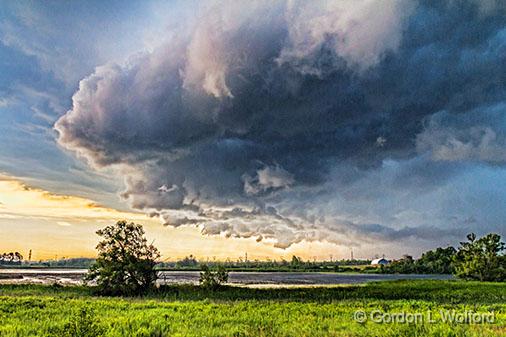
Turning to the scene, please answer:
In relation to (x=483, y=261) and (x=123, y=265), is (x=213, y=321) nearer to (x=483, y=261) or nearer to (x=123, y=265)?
(x=123, y=265)

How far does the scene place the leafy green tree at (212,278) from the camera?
54.6 metres

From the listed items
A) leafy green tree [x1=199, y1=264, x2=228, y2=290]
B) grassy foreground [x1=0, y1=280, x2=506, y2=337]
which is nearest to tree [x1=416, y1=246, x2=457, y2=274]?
leafy green tree [x1=199, y1=264, x2=228, y2=290]

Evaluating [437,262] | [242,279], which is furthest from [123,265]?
[437,262]

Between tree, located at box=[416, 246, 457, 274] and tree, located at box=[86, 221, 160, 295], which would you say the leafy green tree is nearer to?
tree, located at box=[86, 221, 160, 295]

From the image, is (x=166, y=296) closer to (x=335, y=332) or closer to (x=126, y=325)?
(x=126, y=325)

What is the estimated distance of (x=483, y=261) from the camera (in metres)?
104

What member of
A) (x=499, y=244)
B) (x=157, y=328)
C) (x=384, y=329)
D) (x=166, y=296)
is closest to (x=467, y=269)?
(x=499, y=244)

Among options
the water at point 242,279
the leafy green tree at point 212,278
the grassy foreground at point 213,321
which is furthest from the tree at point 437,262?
the grassy foreground at point 213,321

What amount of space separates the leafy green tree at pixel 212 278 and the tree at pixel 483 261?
75131 millimetres

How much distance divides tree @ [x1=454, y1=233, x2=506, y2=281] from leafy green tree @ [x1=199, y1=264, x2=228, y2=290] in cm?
7513

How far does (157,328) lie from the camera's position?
23656 millimetres

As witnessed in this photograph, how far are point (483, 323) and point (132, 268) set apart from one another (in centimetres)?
3735

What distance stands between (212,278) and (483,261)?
79.1 meters

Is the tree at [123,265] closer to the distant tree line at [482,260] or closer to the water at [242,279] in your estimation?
the water at [242,279]
